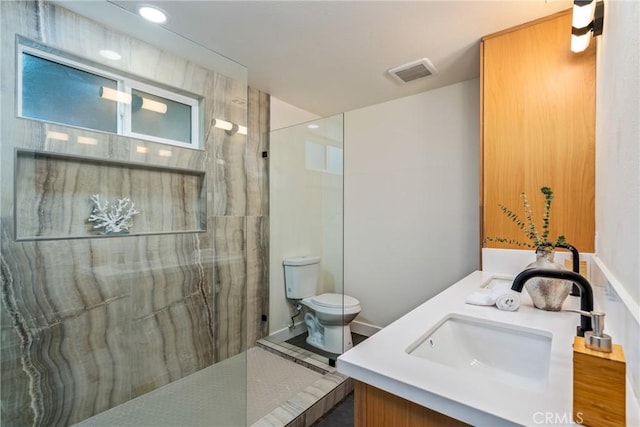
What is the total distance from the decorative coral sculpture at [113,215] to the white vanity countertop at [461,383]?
171 cm

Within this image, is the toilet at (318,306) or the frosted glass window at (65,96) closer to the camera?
the frosted glass window at (65,96)

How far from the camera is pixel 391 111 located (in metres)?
2.87

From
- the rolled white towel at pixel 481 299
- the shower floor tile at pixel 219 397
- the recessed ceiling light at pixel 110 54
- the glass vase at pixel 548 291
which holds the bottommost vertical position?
the shower floor tile at pixel 219 397

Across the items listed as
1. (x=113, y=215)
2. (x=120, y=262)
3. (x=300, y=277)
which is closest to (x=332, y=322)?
(x=300, y=277)

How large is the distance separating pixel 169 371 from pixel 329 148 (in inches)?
86.4

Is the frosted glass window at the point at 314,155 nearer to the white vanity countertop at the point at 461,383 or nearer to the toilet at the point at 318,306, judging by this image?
the toilet at the point at 318,306

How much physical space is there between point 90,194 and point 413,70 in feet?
7.65

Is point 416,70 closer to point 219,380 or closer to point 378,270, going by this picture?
point 378,270

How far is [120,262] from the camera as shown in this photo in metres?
1.86

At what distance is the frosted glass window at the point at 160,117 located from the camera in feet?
6.31

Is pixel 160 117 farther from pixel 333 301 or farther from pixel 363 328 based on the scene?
pixel 363 328

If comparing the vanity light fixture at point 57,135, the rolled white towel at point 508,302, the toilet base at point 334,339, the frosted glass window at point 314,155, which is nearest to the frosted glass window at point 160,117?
the vanity light fixture at point 57,135

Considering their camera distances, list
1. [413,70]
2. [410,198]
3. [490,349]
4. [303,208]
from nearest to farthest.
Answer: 1. [490,349]
2. [413,70]
3. [410,198]
4. [303,208]

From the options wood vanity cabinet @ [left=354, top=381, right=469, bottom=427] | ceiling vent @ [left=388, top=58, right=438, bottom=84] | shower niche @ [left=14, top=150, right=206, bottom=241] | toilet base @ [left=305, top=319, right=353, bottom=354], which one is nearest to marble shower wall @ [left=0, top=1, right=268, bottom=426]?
shower niche @ [left=14, top=150, right=206, bottom=241]
